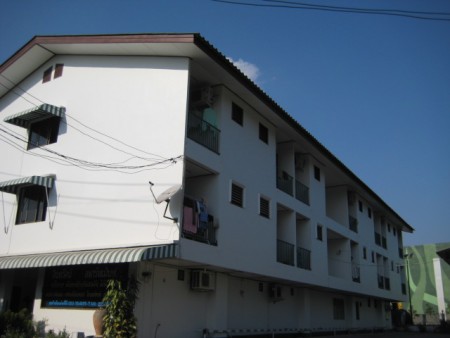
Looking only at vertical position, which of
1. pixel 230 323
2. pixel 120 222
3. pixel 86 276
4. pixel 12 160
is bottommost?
pixel 230 323

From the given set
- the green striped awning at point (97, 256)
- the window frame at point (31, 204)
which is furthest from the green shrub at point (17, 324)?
the window frame at point (31, 204)

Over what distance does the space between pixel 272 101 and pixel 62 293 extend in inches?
436

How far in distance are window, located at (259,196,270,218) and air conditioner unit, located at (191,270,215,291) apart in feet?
13.4

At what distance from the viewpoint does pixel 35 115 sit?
18.8m

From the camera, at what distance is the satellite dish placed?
14.4 metres

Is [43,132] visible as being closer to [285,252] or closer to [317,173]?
[285,252]

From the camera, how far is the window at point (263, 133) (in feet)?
70.0

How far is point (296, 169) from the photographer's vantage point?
25.7 m

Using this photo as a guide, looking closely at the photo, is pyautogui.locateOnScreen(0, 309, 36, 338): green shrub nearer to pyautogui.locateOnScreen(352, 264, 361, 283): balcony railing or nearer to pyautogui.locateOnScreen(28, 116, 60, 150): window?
pyautogui.locateOnScreen(28, 116, 60, 150): window

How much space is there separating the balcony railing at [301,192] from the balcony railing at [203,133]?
769cm

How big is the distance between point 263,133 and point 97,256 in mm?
9971

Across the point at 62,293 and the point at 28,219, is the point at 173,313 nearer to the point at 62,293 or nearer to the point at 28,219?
the point at 62,293

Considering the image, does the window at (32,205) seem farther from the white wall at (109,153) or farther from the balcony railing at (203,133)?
the balcony railing at (203,133)

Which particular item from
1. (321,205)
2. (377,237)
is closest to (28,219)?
(321,205)
